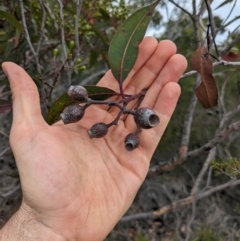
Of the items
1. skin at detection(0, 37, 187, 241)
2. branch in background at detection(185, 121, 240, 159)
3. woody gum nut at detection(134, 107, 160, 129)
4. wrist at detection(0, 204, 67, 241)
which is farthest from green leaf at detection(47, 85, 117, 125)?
branch in background at detection(185, 121, 240, 159)

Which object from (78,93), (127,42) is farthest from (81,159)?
(127,42)

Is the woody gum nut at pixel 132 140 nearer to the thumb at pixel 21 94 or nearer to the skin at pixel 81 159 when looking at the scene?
the skin at pixel 81 159

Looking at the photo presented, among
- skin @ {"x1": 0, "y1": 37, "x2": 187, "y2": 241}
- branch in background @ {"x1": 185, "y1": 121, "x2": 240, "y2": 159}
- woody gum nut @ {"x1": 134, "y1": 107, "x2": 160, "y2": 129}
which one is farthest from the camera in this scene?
branch in background @ {"x1": 185, "y1": 121, "x2": 240, "y2": 159}

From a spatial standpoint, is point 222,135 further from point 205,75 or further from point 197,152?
point 205,75

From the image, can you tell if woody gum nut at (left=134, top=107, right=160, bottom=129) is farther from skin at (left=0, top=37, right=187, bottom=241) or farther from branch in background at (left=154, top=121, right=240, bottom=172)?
branch in background at (left=154, top=121, right=240, bottom=172)

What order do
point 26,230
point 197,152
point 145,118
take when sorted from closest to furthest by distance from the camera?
point 145,118 < point 26,230 < point 197,152

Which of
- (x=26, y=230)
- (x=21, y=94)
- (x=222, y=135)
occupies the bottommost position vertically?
(x=26, y=230)

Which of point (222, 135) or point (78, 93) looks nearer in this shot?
point (78, 93)
